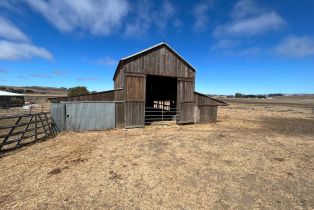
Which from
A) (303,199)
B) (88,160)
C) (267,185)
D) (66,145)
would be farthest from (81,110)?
(303,199)

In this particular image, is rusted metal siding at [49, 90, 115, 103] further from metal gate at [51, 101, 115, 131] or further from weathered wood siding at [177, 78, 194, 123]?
weathered wood siding at [177, 78, 194, 123]

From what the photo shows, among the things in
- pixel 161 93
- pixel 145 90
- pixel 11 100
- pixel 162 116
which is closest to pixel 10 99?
pixel 11 100

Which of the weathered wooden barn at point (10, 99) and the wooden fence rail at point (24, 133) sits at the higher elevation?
the weathered wooden barn at point (10, 99)

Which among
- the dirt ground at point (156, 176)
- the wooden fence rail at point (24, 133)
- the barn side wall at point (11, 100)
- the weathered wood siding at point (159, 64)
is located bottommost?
the dirt ground at point (156, 176)

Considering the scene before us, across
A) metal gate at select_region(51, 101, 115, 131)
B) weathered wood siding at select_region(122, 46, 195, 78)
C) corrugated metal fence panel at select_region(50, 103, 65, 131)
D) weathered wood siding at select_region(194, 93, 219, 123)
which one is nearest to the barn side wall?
corrugated metal fence panel at select_region(50, 103, 65, 131)

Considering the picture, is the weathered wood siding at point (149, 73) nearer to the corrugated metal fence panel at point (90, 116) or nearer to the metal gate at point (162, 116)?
the corrugated metal fence panel at point (90, 116)

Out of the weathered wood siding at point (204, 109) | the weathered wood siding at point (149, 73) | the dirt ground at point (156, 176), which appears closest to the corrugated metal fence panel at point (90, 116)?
the weathered wood siding at point (149, 73)

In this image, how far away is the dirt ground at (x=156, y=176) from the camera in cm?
602

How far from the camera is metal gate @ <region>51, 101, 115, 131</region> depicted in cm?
1529

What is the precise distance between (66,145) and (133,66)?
27.9ft

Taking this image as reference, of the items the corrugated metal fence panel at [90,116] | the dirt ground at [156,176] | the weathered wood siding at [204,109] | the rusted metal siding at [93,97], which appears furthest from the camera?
the weathered wood siding at [204,109]

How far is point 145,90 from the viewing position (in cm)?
1856

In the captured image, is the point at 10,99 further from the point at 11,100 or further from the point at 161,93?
the point at 161,93

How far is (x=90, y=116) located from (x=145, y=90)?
5016mm
